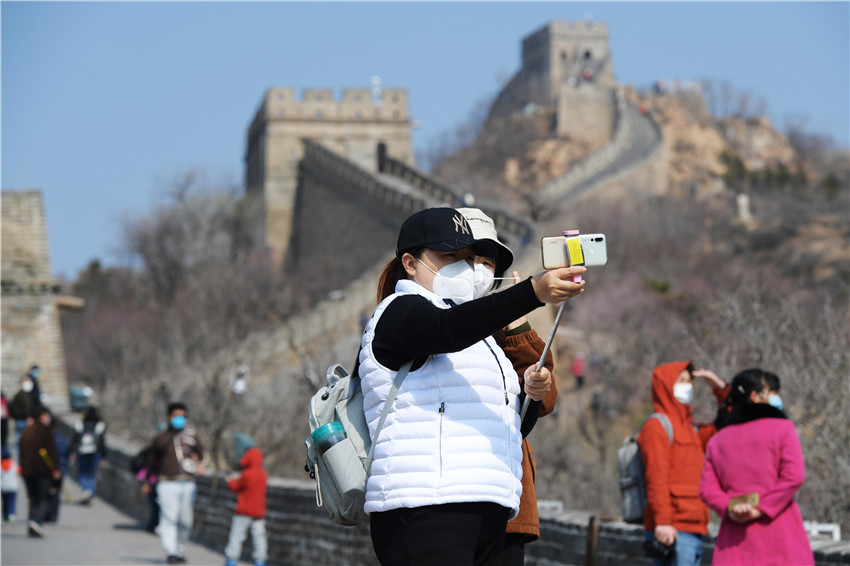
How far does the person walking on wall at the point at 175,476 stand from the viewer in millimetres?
11362

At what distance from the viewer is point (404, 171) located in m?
57.9

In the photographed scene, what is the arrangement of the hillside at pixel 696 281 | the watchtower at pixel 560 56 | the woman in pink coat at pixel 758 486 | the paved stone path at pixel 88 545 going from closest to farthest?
the woman in pink coat at pixel 758 486 → the paved stone path at pixel 88 545 → the hillside at pixel 696 281 → the watchtower at pixel 560 56

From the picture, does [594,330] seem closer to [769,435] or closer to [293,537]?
[293,537]

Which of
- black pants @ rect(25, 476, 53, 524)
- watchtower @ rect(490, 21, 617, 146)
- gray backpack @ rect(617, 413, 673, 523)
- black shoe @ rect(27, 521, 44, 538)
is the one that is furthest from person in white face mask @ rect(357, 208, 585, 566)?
watchtower @ rect(490, 21, 617, 146)

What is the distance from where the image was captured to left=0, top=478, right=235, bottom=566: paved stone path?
35.9ft

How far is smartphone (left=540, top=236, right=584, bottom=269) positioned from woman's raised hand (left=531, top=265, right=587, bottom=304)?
0.02 m

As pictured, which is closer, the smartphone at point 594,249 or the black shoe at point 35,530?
the smartphone at point 594,249

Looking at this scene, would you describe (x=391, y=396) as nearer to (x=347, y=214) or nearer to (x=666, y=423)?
(x=666, y=423)

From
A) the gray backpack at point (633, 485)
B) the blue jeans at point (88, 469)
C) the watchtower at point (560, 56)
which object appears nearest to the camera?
the gray backpack at point (633, 485)

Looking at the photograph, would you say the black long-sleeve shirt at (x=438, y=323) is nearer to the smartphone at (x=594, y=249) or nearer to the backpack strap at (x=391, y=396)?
the backpack strap at (x=391, y=396)

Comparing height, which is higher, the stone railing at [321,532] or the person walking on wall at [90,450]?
the person walking on wall at [90,450]

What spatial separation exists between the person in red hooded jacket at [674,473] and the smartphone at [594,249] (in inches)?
125

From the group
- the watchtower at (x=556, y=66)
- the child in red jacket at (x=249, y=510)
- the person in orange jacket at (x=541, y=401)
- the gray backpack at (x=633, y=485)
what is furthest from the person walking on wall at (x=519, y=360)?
the watchtower at (x=556, y=66)

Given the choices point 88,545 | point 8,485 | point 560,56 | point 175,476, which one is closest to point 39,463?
point 8,485
